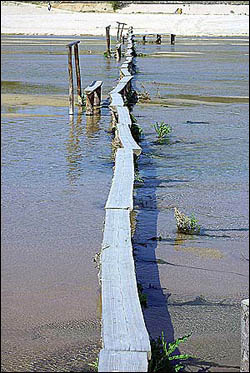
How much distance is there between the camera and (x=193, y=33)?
173ft

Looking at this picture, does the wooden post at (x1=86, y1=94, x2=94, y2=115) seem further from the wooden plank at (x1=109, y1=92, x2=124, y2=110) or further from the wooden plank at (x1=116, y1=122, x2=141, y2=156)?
the wooden plank at (x1=116, y1=122, x2=141, y2=156)

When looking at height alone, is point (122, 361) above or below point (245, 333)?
below

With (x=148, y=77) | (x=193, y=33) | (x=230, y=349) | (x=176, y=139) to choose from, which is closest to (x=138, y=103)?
(x=176, y=139)

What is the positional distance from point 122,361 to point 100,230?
11.6ft

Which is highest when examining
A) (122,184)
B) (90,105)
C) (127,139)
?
(90,105)

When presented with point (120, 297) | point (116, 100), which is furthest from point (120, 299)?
point (116, 100)

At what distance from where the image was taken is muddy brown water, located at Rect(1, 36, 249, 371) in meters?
4.50

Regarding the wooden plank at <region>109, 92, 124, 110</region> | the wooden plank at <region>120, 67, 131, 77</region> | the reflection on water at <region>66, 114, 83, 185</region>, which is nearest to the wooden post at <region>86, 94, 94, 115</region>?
the reflection on water at <region>66, 114, 83, 185</region>

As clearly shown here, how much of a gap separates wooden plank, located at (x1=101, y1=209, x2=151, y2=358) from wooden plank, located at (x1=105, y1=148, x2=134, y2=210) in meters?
0.50

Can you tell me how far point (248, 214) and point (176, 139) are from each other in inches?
182

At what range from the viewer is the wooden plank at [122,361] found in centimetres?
302

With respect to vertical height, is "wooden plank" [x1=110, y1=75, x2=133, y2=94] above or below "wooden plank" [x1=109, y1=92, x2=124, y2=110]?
above

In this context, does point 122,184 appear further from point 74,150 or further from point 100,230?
A: point 74,150

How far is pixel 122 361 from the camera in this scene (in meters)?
3.09
